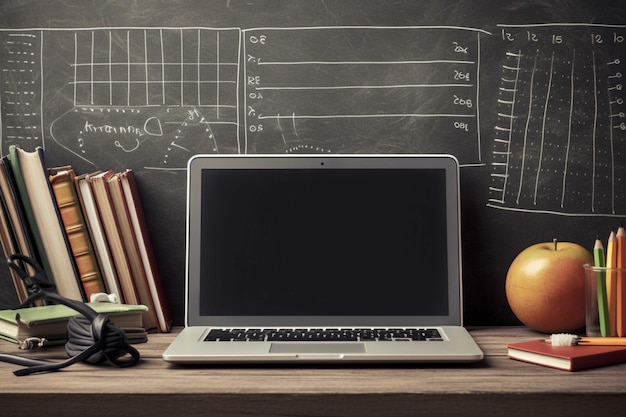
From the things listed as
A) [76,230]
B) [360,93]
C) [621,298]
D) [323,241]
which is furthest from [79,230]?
[621,298]

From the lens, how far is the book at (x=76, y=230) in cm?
141

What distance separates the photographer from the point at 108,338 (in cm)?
114

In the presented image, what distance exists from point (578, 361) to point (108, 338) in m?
0.71

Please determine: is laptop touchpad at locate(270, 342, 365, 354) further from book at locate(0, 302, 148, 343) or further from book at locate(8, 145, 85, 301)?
book at locate(8, 145, 85, 301)

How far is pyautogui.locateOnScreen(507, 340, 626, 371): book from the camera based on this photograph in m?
1.11

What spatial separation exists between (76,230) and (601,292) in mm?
972

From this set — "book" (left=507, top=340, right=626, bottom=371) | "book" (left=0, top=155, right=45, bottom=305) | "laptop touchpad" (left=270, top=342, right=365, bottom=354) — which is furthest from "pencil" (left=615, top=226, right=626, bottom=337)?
"book" (left=0, top=155, right=45, bottom=305)

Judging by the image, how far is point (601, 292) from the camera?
129 centimetres

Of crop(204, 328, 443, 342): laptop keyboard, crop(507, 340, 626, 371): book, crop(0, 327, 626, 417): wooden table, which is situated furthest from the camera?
crop(204, 328, 443, 342): laptop keyboard

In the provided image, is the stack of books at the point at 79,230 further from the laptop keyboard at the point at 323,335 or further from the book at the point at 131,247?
the laptop keyboard at the point at 323,335

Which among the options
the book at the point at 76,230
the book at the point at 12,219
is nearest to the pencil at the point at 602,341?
the book at the point at 76,230

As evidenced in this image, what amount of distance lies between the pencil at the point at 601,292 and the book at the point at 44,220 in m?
0.95

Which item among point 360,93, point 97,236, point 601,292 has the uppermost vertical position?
point 360,93

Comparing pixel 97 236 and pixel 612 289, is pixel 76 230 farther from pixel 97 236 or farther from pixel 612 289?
pixel 612 289
